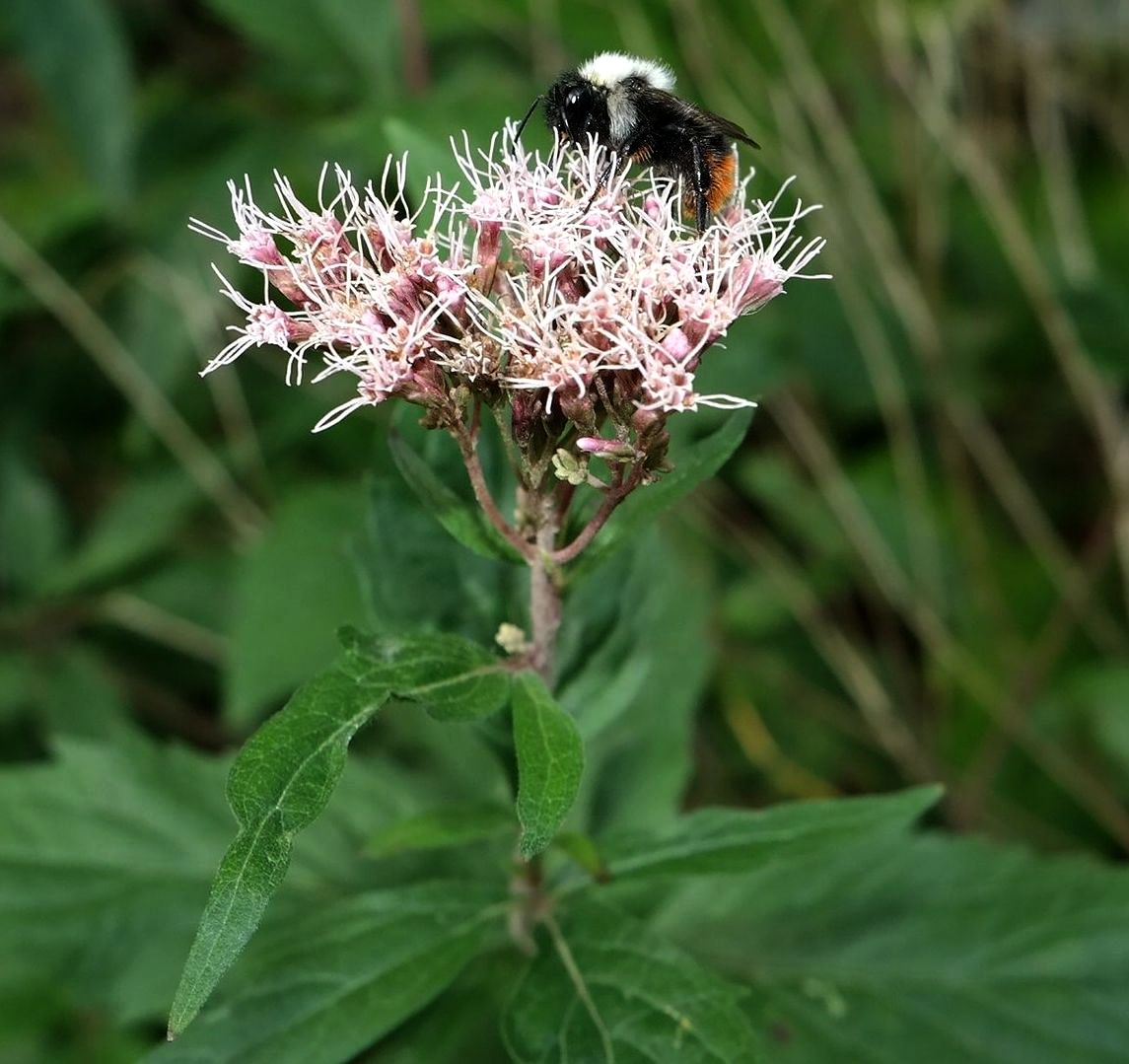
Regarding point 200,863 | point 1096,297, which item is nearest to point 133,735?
point 200,863

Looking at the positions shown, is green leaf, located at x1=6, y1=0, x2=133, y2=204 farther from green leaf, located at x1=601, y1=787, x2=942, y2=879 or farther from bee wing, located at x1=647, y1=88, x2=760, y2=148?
green leaf, located at x1=601, y1=787, x2=942, y2=879

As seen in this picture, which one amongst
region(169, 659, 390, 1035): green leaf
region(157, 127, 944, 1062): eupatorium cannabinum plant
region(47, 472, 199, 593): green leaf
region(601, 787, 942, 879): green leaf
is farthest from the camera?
region(47, 472, 199, 593): green leaf

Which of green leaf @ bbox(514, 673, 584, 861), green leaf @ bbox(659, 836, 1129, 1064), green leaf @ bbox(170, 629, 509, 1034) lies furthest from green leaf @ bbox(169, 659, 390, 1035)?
green leaf @ bbox(659, 836, 1129, 1064)

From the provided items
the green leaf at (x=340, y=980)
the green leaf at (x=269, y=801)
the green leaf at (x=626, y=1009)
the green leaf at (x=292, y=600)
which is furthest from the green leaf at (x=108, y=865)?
the green leaf at (x=269, y=801)

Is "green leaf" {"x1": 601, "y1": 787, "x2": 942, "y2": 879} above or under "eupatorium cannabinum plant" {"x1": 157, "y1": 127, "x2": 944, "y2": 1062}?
under

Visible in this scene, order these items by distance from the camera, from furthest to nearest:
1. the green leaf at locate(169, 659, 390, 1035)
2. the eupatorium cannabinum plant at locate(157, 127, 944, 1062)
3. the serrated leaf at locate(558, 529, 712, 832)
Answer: the serrated leaf at locate(558, 529, 712, 832) < the eupatorium cannabinum plant at locate(157, 127, 944, 1062) < the green leaf at locate(169, 659, 390, 1035)

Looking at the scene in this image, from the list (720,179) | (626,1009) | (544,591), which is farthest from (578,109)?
(626,1009)

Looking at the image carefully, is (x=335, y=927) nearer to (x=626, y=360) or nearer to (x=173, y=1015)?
(x=173, y=1015)
